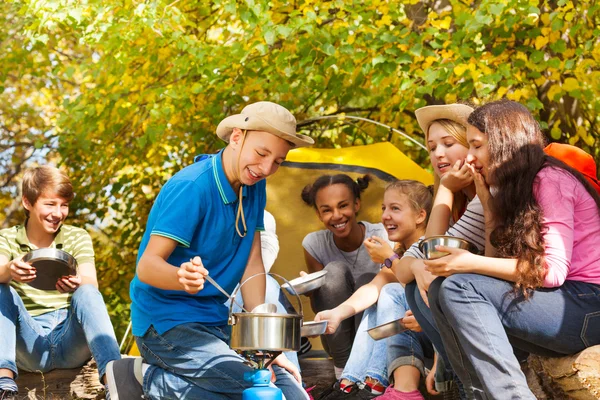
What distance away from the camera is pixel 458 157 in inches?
141

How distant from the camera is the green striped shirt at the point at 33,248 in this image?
14.2 ft

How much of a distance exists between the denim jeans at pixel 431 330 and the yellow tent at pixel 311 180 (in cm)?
172

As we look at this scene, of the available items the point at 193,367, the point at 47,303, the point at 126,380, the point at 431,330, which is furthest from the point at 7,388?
the point at 431,330

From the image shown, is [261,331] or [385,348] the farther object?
[385,348]

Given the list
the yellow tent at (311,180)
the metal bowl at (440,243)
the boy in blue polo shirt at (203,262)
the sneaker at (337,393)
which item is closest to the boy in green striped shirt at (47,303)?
the boy in blue polo shirt at (203,262)

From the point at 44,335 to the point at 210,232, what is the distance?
1.56 metres

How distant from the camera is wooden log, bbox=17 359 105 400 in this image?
4.29 metres

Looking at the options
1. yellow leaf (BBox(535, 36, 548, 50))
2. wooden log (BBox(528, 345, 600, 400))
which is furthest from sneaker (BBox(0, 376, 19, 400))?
yellow leaf (BBox(535, 36, 548, 50))

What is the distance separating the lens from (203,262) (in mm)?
3172

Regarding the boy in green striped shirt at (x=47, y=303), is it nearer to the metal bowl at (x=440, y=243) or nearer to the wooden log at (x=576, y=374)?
the metal bowl at (x=440, y=243)

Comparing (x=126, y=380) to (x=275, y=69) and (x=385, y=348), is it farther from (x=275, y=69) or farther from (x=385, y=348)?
(x=275, y=69)

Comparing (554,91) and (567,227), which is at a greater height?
(554,91)

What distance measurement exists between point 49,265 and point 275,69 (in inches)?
100.0

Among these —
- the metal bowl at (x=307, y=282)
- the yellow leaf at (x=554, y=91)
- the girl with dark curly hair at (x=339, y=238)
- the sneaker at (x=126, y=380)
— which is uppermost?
the yellow leaf at (x=554, y=91)
